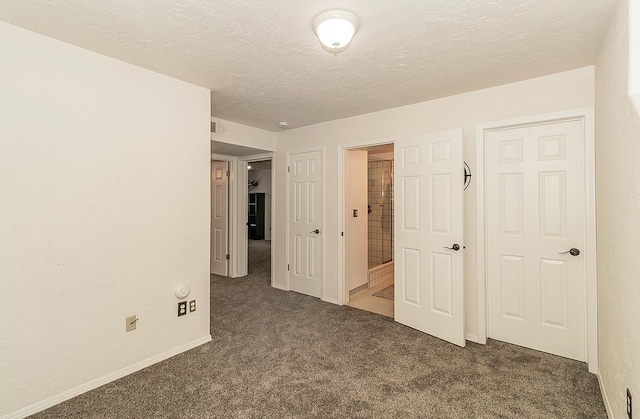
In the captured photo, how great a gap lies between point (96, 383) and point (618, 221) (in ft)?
11.1

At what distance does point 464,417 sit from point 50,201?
9.54ft

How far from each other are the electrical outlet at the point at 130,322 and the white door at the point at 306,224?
7.16ft

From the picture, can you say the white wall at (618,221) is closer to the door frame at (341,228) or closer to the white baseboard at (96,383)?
the door frame at (341,228)

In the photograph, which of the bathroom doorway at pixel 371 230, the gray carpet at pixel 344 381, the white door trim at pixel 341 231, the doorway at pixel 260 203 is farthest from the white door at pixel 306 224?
the doorway at pixel 260 203

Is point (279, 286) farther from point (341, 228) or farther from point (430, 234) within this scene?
point (430, 234)

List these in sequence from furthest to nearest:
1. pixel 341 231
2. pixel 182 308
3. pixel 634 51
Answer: pixel 341 231
pixel 182 308
pixel 634 51

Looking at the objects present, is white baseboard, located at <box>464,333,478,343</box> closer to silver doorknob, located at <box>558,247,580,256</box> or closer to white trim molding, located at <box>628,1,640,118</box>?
silver doorknob, located at <box>558,247,580,256</box>

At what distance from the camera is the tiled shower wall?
16.4 feet

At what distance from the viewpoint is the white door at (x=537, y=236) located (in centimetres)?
236

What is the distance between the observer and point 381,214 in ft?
16.5

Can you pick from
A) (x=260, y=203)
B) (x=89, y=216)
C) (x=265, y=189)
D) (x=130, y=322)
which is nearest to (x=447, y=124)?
(x=89, y=216)

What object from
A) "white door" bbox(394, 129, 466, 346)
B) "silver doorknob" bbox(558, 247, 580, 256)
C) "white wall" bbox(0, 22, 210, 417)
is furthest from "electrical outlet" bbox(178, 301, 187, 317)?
"silver doorknob" bbox(558, 247, 580, 256)

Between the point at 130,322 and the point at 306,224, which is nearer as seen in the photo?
the point at 130,322

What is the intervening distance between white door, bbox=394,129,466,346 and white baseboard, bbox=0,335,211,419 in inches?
83.0
